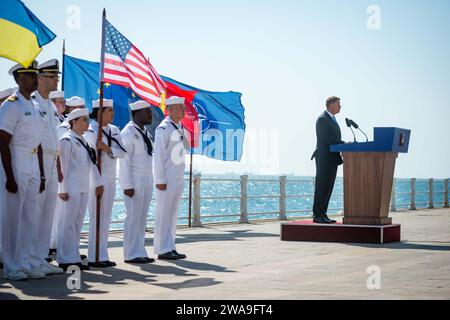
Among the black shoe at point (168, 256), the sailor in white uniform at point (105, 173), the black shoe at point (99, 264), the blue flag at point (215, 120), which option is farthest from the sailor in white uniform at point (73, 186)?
the blue flag at point (215, 120)

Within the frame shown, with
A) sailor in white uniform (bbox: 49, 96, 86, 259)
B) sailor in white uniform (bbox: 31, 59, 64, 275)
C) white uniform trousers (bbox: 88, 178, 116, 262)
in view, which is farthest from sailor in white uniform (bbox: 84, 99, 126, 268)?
sailor in white uniform (bbox: 31, 59, 64, 275)

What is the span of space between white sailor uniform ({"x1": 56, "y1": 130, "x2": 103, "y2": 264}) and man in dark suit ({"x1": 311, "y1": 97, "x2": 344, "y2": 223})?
16.2 ft

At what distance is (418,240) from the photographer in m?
13.9

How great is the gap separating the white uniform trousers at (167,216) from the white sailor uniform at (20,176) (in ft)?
8.90

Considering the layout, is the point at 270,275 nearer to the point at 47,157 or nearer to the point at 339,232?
the point at 47,157

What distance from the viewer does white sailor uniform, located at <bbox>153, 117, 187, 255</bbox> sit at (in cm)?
1112

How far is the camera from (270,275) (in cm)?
880

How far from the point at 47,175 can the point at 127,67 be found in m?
2.74

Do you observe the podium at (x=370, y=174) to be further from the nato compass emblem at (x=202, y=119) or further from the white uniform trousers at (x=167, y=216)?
the nato compass emblem at (x=202, y=119)

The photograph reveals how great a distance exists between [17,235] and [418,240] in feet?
24.7

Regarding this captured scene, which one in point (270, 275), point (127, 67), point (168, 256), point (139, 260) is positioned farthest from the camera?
point (127, 67)

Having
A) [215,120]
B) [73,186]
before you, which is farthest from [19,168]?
[215,120]
